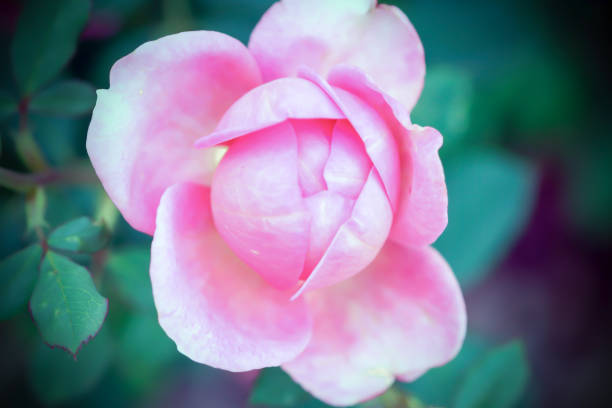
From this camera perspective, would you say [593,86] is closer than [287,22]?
No

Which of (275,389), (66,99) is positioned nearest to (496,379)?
(275,389)

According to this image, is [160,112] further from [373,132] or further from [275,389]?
[275,389]

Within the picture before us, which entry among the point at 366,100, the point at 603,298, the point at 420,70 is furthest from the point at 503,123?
the point at 366,100

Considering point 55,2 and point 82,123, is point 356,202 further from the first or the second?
point 82,123

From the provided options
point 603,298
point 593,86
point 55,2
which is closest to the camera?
point 55,2

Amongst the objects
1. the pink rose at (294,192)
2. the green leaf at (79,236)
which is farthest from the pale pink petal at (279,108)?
the green leaf at (79,236)

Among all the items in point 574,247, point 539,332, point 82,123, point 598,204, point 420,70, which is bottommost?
point 539,332

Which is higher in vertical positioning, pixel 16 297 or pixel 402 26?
pixel 402 26

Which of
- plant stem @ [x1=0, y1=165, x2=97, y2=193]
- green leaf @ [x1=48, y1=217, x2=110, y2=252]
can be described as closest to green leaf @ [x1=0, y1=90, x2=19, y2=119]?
plant stem @ [x1=0, y1=165, x2=97, y2=193]
